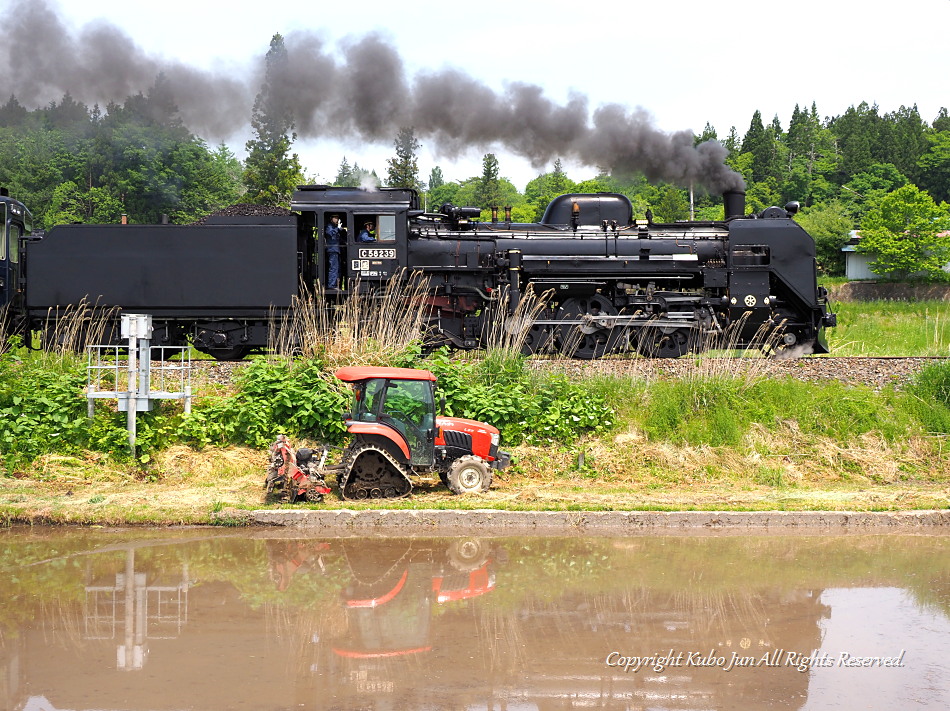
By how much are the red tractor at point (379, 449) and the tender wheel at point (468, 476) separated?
12 mm

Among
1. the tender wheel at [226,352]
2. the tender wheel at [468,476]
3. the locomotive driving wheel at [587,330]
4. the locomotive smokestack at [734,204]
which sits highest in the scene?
the locomotive smokestack at [734,204]

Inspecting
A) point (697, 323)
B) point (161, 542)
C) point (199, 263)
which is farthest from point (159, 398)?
point (697, 323)

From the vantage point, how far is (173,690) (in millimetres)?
5664

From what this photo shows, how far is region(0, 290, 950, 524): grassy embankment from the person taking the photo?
36.8 feet

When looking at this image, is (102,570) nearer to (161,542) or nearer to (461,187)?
(161,542)

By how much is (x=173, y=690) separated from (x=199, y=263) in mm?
12077

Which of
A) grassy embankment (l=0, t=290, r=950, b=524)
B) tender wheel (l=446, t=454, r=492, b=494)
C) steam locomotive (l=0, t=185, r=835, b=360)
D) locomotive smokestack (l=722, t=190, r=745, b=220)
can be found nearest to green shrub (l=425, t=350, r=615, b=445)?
grassy embankment (l=0, t=290, r=950, b=524)

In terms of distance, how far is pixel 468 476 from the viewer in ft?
36.8

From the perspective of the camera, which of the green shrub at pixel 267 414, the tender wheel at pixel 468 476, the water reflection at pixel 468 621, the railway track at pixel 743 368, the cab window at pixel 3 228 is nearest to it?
the water reflection at pixel 468 621

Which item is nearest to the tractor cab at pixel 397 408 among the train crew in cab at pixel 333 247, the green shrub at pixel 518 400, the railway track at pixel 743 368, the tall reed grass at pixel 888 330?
the green shrub at pixel 518 400

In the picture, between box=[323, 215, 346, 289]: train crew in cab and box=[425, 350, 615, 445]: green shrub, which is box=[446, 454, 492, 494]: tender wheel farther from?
box=[323, 215, 346, 289]: train crew in cab

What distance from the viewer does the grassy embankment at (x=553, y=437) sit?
441 inches

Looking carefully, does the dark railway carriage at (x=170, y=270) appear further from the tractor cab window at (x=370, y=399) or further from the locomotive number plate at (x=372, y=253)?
the tractor cab window at (x=370, y=399)

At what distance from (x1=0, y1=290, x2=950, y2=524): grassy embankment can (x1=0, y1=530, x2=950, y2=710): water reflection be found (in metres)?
1.44
